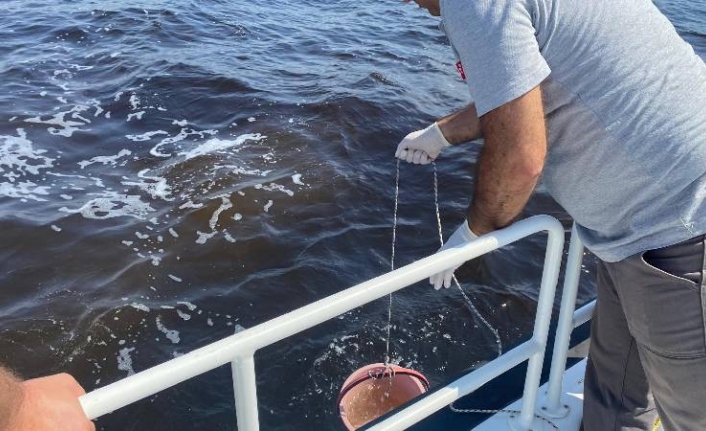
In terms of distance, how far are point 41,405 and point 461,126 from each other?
204 centimetres

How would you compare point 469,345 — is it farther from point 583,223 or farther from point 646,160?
point 646,160

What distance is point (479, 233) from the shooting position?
7.25ft

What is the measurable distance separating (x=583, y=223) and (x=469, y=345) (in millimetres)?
3018

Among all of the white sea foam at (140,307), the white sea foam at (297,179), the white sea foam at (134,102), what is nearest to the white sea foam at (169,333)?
the white sea foam at (140,307)

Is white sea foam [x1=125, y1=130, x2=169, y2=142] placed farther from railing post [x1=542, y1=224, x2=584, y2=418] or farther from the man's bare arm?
the man's bare arm

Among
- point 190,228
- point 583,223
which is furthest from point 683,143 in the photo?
point 190,228

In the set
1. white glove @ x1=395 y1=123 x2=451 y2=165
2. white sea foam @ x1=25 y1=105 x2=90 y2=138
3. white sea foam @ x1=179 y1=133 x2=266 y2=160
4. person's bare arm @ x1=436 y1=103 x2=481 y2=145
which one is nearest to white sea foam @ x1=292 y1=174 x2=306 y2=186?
white sea foam @ x1=179 y1=133 x2=266 y2=160

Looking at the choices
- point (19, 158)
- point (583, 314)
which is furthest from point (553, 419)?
point (19, 158)

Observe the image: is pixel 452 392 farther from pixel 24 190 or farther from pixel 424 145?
pixel 24 190

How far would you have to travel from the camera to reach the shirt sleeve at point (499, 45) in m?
1.81

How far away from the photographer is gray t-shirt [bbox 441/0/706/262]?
183 cm

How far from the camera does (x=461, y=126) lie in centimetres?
270

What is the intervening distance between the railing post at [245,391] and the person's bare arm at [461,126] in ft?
5.04

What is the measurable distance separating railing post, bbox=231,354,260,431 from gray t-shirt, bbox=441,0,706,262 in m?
1.06
